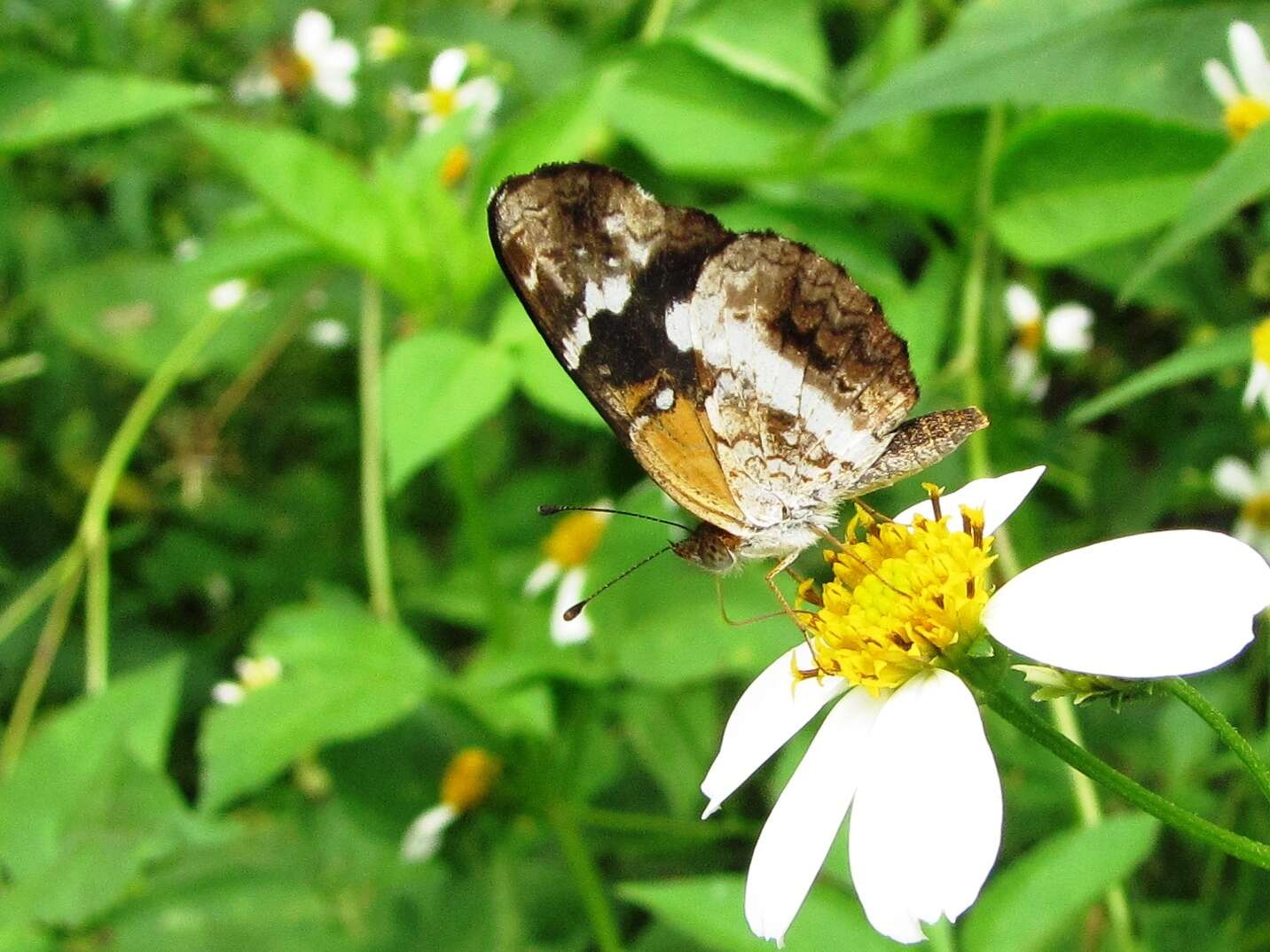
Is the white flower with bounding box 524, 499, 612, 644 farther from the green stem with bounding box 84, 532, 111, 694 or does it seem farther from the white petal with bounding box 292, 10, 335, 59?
the white petal with bounding box 292, 10, 335, 59

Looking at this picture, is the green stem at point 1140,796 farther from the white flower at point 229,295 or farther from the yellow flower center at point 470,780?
the white flower at point 229,295

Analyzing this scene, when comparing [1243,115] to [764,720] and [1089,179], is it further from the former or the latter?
[764,720]

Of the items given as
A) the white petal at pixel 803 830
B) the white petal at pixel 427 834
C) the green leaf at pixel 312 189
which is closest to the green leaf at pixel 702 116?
the green leaf at pixel 312 189

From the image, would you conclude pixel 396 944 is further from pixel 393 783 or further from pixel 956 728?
pixel 956 728

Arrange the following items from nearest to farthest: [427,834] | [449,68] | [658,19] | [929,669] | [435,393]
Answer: [929,669] < [435,393] < [427,834] < [658,19] < [449,68]

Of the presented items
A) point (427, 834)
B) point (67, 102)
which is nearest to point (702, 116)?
point (67, 102)
